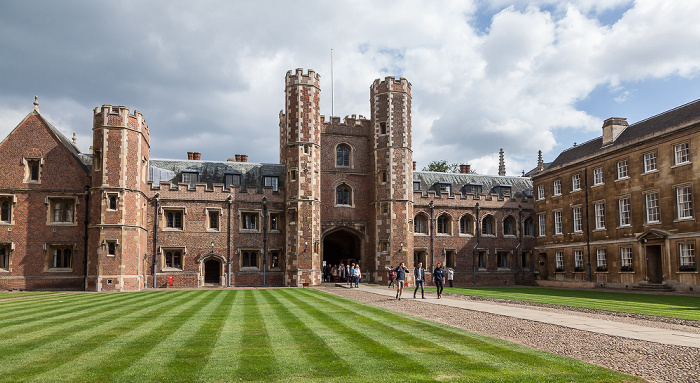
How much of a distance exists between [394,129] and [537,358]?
1233 inches

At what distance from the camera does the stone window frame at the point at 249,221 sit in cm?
3744

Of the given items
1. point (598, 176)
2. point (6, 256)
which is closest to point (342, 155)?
point (598, 176)

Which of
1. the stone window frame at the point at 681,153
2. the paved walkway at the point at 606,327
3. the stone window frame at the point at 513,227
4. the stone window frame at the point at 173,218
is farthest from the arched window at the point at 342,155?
the paved walkway at the point at 606,327

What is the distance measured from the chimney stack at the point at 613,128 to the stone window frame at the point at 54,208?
1321 inches

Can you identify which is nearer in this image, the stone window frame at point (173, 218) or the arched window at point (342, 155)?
the stone window frame at point (173, 218)

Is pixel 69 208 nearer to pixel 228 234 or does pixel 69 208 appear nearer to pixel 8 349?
pixel 228 234

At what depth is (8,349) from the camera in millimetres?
9148

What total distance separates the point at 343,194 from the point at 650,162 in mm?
20013

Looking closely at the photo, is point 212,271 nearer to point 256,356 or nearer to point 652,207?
point 652,207

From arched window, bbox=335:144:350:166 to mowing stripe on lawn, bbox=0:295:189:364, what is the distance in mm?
25327

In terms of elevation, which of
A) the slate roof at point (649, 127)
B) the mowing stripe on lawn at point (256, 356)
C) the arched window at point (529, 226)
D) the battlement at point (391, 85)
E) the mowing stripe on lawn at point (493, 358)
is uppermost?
the battlement at point (391, 85)

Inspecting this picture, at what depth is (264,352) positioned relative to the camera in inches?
348

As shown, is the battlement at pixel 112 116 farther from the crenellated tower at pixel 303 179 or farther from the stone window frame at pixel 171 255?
the crenellated tower at pixel 303 179

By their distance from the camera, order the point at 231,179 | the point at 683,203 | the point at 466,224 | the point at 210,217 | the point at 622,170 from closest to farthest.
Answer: the point at 683,203 < the point at 622,170 < the point at 210,217 < the point at 231,179 < the point at 466,224
